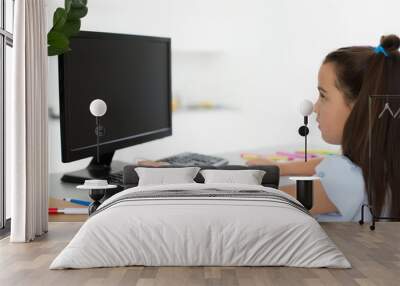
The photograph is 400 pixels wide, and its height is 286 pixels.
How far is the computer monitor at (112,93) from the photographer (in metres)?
6.00

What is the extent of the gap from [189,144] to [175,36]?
1.15 metres

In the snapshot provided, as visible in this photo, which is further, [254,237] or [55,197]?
[55,197]

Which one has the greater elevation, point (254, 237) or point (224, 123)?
point (224, 123)

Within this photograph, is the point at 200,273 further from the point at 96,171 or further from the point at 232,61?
the point at 232,61

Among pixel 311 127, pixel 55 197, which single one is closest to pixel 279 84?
pixel 311 127

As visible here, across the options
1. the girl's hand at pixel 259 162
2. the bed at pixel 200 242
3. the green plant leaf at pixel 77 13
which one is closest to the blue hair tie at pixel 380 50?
the girl's hand at pixel 259 162

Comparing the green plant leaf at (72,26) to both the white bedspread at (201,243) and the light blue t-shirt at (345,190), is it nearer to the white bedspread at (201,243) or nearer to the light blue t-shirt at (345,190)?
the white bedspread at (201,243)

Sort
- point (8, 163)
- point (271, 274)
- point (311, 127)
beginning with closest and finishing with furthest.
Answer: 1. point (271, 274)
2. point (8, 163)
3. point (311, 127)

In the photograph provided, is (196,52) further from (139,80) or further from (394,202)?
(394,202)

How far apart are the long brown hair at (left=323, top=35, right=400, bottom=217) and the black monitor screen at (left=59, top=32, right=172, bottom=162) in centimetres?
188

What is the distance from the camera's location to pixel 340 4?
23.5ft

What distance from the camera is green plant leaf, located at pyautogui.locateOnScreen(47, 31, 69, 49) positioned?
614 cm

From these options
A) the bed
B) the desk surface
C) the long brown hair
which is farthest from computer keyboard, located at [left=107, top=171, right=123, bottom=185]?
the long brown hair

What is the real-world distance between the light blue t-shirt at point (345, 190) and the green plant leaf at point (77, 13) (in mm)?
2908
